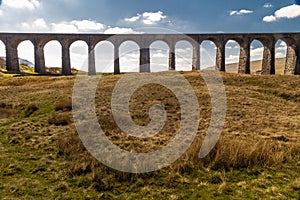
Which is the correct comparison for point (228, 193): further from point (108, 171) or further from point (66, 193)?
point (66, 193)

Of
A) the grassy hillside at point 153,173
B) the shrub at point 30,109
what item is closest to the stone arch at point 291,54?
the grassy hillside at point 153,173

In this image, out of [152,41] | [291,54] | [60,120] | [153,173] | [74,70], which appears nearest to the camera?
[153,173]

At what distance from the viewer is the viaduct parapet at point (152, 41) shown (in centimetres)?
4431

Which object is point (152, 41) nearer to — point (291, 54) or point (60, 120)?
point (291, 54)

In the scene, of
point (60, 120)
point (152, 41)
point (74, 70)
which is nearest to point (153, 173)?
point (60, 120)

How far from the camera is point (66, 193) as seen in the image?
4.82 m

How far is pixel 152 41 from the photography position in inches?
1805

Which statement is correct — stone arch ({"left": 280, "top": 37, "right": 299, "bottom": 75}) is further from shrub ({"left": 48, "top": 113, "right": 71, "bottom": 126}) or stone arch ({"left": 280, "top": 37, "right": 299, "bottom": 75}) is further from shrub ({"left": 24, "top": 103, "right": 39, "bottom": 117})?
shrub ({"left": 24, "top": 103, "right": 39, "bottom": 117})

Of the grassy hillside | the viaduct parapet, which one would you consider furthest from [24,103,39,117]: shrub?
the viaduct parapet

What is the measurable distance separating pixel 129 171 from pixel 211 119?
7.30 metres

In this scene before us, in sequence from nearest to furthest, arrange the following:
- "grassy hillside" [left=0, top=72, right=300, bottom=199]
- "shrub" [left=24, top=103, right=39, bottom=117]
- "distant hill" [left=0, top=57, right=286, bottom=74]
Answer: "grassy hillside" [left=0, top=72, right=300, bottom=199] → "shrub" [left=24, top=103, right=39, bottom=117] → "distant hill" [left=0, top=57, right=286, bottom=74]

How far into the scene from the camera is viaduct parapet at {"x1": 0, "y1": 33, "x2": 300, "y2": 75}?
44.3 metres

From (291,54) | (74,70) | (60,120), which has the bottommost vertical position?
(60,120)

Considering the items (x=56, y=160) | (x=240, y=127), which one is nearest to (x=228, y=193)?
(x=56, y=160)
